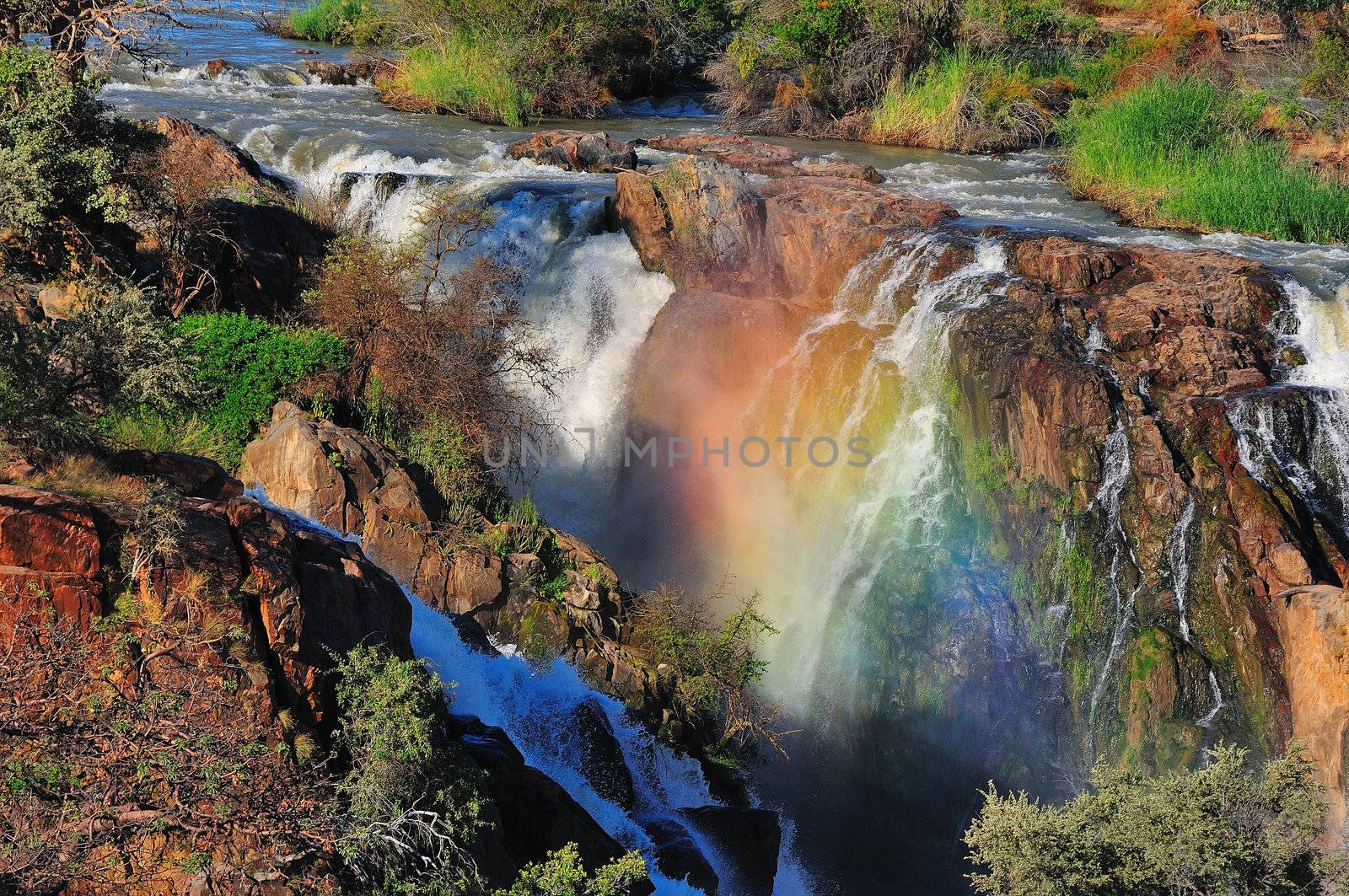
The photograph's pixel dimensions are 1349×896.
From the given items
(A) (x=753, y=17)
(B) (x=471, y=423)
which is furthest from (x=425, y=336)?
(A) (x=753, y=17)

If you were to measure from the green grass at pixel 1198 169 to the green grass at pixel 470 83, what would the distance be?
34.5ft

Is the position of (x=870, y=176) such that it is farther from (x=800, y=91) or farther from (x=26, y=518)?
(x=26, y=518)

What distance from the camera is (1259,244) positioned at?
49.8 feet

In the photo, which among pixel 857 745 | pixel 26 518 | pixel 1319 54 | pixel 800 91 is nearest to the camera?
pixel 26 518

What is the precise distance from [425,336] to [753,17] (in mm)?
15492

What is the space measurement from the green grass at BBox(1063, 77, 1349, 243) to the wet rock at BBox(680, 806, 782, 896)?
10987 mm

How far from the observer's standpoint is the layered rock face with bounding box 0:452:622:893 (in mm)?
5441

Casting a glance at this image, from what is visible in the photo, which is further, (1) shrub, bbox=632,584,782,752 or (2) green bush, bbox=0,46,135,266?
(2) green bush, bbox=0,46,135,266

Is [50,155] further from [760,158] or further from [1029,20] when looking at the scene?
[1029,20]

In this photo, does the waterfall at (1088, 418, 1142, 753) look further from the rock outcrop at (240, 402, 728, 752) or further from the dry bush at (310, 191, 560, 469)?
the dry bush at (310, 191, 560, 469)

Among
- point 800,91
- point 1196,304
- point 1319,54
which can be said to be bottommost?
point 1196,304

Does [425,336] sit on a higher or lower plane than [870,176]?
lower

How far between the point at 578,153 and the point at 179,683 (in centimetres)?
1419

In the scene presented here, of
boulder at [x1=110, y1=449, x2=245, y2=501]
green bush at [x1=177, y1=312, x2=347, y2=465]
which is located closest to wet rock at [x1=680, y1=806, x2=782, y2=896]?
boulder at [x1=110, y1=449, x2=245, y2=501]
